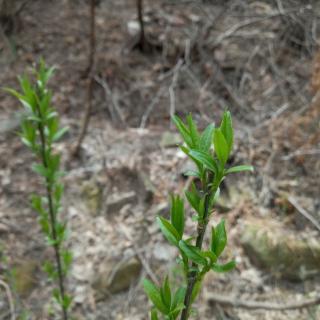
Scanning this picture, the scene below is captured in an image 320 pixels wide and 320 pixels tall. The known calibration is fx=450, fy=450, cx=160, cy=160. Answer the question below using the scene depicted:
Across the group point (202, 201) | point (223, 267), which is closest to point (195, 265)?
point (223, 267)

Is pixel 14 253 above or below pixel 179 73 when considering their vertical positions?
below

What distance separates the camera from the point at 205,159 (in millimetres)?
933

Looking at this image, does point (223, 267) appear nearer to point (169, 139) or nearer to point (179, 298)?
point (179, 298)

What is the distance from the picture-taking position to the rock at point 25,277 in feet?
9.32

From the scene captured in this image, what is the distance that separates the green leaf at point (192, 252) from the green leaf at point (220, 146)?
0.21m

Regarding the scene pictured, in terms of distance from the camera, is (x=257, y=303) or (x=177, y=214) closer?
(x=177, y=214)

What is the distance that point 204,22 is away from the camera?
4.58 metres

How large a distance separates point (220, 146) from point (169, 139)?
2611 millimetres

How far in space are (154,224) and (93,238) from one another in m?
0.44

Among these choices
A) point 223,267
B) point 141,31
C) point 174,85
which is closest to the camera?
Answer: point 223,267

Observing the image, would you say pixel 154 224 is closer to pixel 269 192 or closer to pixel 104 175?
pixel 104 175

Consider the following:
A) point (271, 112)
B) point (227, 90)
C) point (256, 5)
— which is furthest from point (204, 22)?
point (271, 112)

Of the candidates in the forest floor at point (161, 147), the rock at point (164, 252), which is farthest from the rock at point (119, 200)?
the rock at point (164, 252)

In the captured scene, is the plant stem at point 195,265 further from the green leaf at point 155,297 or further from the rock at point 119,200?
the rock at point 119,200
